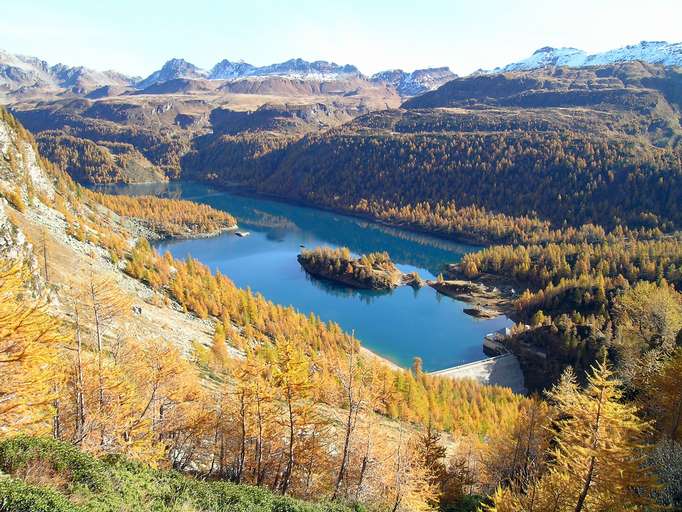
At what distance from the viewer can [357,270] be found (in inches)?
4892

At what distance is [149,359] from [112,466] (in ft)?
30.6

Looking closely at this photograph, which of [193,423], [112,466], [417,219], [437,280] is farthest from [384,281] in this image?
[112,466]

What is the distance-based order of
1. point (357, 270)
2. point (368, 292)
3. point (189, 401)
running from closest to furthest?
point (189, 401) < point (368, 292) < point (357, 270)

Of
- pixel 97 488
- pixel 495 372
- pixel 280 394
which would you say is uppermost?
pixel 97 488

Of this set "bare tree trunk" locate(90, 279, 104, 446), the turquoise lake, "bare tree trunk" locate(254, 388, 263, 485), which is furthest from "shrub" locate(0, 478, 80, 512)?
the turquoise lake

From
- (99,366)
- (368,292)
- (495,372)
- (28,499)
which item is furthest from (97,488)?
(368,292)

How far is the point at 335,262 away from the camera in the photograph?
422ft

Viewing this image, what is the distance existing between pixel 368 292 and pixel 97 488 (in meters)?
106

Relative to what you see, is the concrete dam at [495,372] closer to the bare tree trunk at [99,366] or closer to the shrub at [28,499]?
the bare tree trunk at [99,366]

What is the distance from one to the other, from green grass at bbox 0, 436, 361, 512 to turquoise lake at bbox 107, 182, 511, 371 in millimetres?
64524

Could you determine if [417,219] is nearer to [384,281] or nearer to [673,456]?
[384,281]

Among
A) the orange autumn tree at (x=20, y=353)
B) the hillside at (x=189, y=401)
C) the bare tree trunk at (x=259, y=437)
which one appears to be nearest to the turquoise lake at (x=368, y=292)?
the hillside at (x=189, y=401)

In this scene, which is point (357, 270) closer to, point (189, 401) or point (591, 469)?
point (189, 401)

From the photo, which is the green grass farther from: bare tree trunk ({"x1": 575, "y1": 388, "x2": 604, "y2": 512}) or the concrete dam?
the concrete dam
